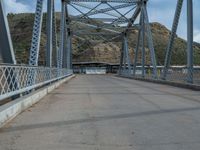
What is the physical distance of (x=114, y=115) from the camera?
11094 millimetres

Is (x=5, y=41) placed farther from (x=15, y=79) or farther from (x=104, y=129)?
(x=104, y=129)

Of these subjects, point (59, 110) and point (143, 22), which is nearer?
point (59, 110)

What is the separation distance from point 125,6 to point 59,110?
162 feet

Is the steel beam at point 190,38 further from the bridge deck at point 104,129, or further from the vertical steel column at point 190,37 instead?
the bridge deck at point 104,129

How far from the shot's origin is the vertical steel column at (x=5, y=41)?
12242 millimetres

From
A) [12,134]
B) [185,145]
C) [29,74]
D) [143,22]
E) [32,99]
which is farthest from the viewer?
[143,22]

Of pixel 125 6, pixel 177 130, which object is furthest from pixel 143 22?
pixel 177 130

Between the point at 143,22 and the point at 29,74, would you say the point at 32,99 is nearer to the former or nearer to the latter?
the point at 29,74

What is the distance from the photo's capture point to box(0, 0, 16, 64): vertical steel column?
12.2 meters

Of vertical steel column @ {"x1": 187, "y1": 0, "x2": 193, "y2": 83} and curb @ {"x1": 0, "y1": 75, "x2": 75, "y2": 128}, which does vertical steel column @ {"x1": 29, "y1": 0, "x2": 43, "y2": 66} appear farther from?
vertical steel column @ {"x1": 187, "y1": 0, "x2": 193, "y2": 83}

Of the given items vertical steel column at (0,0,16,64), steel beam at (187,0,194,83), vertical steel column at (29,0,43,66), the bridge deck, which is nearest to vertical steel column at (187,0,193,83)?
steel beam at (187,0,194,83)

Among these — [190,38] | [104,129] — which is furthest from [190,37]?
[104,129]

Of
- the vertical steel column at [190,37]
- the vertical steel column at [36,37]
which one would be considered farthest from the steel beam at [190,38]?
the vertical steel column at [36,37]

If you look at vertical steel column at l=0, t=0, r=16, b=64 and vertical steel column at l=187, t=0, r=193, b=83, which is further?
vertical steel column at l=187, t=0, r=193, b=83
